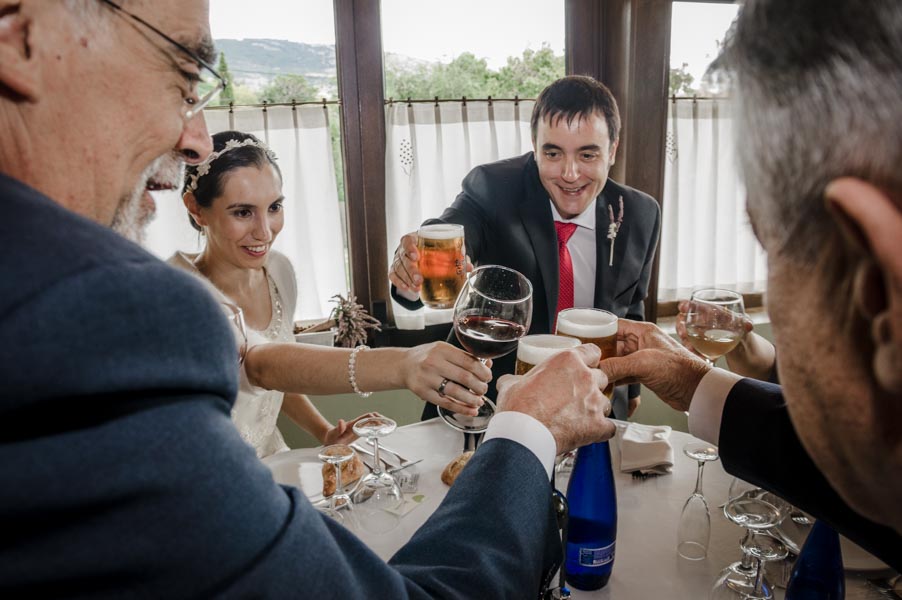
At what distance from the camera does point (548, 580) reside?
111cm

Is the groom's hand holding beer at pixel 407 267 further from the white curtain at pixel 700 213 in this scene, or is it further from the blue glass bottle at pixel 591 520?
the white curtain at pixel 700 213

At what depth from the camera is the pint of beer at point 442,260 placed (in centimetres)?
202

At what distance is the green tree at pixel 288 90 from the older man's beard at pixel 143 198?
2780 millimetres

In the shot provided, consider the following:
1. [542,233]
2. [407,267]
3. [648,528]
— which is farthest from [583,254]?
[648,528]

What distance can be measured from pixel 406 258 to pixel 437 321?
176 cm

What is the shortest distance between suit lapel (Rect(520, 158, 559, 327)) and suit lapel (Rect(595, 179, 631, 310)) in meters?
0.26

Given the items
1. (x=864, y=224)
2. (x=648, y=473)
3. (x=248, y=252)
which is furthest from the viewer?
(x=248, y=252)

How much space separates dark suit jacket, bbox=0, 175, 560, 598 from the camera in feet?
1.86

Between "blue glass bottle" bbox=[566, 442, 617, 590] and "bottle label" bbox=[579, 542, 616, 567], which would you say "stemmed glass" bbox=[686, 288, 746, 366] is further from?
"bottle label" bbox=[579, 542, 616, 567]

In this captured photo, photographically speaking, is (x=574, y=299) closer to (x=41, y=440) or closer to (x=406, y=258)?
(x=406, y=258)

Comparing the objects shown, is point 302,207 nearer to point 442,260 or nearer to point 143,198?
point 442,260

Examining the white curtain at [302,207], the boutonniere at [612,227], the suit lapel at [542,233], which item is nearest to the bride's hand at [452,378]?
the suit lapel at [542,233]

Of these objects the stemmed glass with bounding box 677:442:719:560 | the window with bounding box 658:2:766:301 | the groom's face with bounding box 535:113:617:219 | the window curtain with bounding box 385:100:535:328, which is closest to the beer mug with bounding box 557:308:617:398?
the stemmed glass with bounding box 677:442:719:560

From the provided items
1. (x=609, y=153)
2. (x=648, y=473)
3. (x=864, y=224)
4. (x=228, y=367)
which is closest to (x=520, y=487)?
(x=228, y=367)
